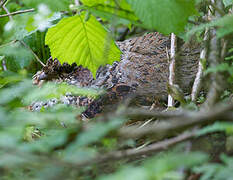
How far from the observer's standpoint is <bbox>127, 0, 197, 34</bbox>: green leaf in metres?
1.66

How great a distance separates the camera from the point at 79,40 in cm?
236

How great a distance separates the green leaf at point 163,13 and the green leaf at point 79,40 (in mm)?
596

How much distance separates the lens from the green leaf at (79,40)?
2.26m

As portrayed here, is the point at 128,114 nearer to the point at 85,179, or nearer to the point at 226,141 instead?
the point at 85,179

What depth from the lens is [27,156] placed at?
763 millimetres

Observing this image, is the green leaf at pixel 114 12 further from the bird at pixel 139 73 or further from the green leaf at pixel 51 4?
the bird at pixel 139 73

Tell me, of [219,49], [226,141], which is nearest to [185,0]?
[219,49]

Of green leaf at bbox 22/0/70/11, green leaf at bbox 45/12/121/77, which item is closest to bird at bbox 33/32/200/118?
green leaf at bbox 45/12/121/77

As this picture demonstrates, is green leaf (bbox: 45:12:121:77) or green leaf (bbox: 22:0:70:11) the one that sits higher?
green leaf (bbox: 22:0:70:11)

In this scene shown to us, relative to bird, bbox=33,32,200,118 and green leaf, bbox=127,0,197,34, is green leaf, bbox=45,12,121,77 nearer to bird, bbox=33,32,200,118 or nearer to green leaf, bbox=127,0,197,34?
bird, bbox=33,32,200,118

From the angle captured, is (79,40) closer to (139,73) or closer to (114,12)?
(114,12)

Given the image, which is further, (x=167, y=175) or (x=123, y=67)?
(x=123, y=67)

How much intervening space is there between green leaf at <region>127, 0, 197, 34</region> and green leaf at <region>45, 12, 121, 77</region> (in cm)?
60

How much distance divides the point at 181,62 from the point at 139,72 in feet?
1.32
